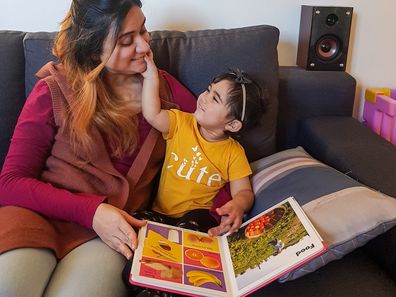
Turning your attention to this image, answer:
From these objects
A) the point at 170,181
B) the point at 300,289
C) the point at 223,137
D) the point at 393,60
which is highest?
the point at 393,60

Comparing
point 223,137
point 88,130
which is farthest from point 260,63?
point 88,130

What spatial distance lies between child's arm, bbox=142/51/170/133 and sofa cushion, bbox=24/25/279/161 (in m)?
0.16

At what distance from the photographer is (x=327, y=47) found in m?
1.79

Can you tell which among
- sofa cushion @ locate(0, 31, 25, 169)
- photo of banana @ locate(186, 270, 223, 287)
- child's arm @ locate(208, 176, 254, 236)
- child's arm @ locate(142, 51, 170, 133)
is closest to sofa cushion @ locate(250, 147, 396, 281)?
child's arm @ locate(208, 176, 254, 236)

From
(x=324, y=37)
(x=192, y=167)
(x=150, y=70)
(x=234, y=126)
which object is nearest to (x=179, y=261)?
(x=192, y=167)

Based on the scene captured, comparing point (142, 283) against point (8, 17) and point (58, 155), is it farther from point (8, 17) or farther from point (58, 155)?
point (8, 17)

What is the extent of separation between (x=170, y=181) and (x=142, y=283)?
1.48ft

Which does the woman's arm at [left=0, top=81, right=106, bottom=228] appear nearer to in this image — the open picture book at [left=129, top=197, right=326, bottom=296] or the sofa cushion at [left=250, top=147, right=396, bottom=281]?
the open picture book at [left=129, top=197, right=326, bottom=296]

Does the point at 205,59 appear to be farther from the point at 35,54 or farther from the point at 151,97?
the point at 35,54

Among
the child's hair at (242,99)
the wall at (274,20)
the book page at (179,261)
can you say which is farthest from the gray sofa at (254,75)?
the book page at (179,261)

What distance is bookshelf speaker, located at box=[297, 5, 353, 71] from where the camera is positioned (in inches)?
67.1

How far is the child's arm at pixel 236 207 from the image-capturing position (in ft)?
3.98

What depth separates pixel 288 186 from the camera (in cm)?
126

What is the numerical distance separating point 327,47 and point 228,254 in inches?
41.5
